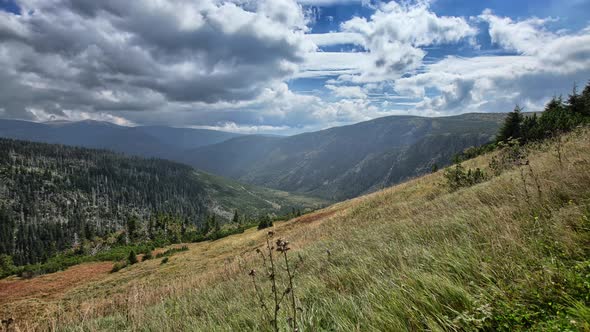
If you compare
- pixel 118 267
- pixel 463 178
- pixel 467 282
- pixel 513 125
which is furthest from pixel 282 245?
pixel 513 125

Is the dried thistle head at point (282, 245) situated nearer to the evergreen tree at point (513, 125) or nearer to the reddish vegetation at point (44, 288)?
the reddish vegetation at point (44, 288)

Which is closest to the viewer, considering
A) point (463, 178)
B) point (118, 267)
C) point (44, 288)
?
point (463, 178)

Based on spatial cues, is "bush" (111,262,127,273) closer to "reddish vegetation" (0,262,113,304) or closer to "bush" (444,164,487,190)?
"reddish vegetation" (0,262,113,304)

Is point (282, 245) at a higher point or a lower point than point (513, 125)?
lower

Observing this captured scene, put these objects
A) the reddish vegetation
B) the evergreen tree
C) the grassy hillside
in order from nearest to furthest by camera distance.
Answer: the grassy hillside < the reddish vegetation < the evergreen tree

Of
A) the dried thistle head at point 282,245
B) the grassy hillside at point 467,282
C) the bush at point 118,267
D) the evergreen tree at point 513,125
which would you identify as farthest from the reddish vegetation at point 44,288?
the evergreen tree at point 513,125

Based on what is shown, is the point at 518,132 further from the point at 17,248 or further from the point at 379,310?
the point at 17,248

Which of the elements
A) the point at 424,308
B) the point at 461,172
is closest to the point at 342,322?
the point at 424,308

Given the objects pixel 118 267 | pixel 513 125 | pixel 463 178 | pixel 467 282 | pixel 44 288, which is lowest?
pixel 118 267

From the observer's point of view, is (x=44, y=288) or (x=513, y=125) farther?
(x=513, y=125)

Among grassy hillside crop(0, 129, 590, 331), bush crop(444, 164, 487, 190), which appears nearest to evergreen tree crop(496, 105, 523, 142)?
bush crop(444, 164, 487, 190)

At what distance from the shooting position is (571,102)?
40562mm

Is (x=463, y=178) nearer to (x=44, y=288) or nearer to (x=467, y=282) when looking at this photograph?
(x=467, y=282)

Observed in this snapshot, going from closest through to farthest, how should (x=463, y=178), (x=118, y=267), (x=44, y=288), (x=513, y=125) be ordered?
(x=463, y=178) < (x=44, y=288) < (x=118, y=267) < (x=513, y=125)
